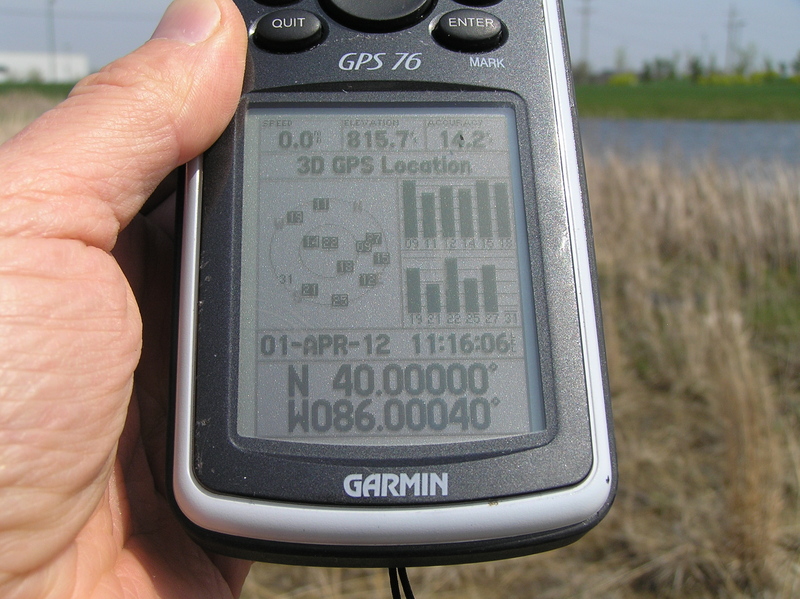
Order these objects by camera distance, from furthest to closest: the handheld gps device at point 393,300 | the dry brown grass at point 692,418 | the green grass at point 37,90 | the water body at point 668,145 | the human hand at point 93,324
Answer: the green grass at point 37,90 < the water body at point 668,145 < the dry brown grass at point 692,418 < the handheld gps device at point 393,300 < the human hand at point 93,324

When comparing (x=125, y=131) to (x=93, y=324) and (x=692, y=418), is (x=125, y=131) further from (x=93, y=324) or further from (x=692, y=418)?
(x=692, y=418)

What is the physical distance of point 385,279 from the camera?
4.76 feet

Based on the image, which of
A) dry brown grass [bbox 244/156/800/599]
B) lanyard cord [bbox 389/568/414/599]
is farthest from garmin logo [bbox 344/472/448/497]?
dry brown grass [bbox 244/156/800/599]

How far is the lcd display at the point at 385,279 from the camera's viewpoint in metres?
1.39

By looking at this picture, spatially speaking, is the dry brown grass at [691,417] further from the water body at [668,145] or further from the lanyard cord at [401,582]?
the lanyard cord at [401,582]

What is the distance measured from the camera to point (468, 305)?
4.77 feet

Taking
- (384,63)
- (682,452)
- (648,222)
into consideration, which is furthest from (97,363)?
(648,222)

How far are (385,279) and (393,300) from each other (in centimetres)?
5

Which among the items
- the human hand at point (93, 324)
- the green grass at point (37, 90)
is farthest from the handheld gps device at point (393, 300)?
the green grass at point (37, 90)

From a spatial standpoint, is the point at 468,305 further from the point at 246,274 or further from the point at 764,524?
the point at 764,524

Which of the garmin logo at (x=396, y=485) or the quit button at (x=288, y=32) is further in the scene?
the quit button at (x=288, y=32)

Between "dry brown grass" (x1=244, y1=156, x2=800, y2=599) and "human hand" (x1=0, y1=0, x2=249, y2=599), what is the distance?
49.8 inches

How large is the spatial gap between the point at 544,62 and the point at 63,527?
4.21 feet

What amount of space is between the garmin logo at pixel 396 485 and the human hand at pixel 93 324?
445 mm
